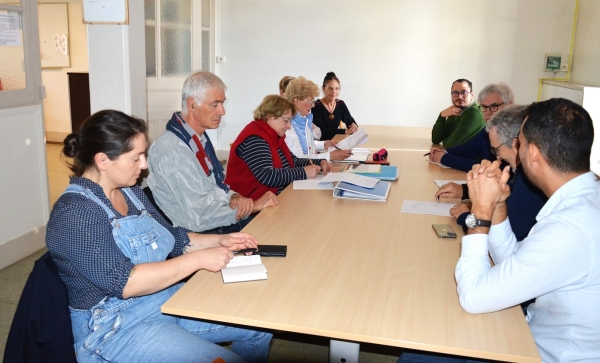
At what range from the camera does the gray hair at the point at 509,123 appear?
2.29 meters

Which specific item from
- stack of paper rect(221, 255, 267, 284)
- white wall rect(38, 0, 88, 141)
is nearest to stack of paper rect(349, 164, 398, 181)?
stack of paper rect(221, 255, 267, 284)

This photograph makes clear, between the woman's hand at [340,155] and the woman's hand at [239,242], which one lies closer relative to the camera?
the woman's hand at [239,242]

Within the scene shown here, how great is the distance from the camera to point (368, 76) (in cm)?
698

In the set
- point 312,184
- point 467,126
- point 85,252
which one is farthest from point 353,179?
point 467,126

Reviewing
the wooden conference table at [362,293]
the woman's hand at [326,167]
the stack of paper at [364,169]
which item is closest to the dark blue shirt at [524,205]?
the wooden conference table at [362,293]

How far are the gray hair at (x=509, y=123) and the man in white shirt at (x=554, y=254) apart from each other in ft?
2.30

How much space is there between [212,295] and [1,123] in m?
2.69

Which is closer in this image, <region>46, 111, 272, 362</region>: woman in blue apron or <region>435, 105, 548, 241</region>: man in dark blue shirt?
<region>46, 111, 272, 362</region>: woman in blue apron

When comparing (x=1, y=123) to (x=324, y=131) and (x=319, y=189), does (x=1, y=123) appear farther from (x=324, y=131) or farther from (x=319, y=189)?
(x=324, y=131)

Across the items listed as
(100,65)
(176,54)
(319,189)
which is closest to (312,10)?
(176,54)

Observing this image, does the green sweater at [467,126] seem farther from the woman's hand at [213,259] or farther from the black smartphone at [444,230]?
the woman's hand at [213,259]

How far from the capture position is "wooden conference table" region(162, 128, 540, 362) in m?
1.38

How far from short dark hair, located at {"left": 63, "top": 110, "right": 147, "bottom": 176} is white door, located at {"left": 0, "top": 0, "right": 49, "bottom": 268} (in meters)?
2.23

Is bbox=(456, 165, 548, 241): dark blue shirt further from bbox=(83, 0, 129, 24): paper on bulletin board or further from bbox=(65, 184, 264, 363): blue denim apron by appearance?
bbox=(83, 0, 129, 24): paper on bulletin board
